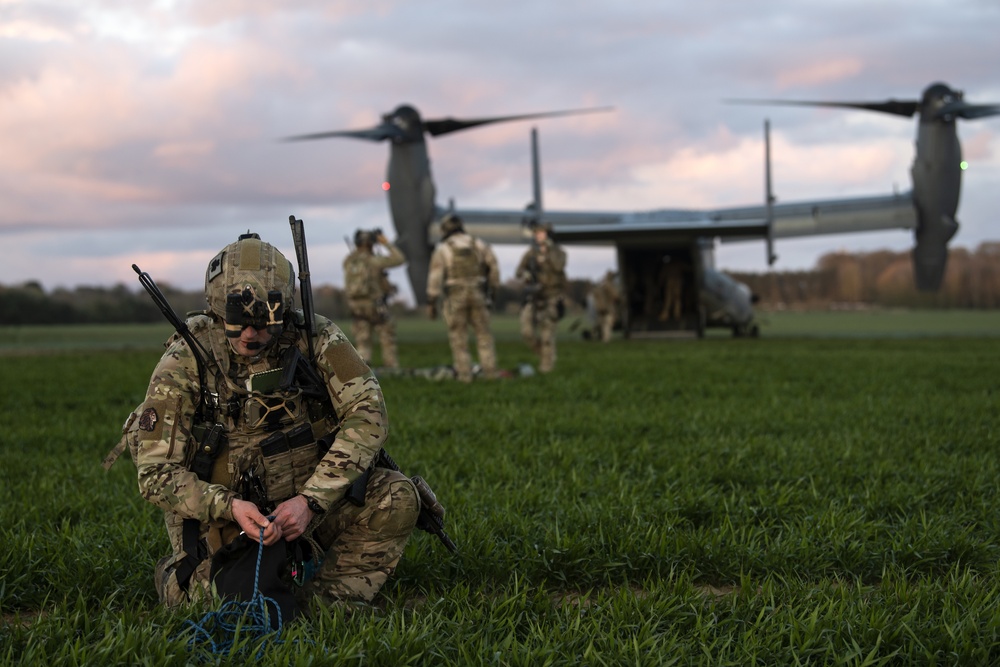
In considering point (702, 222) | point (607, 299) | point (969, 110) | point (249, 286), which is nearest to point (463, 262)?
point (249, 286)

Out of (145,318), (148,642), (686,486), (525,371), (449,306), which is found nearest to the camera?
(148,642)

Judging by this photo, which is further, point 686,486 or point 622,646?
point 686,486

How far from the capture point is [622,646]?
2.93m

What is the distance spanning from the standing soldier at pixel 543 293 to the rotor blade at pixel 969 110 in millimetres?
14531

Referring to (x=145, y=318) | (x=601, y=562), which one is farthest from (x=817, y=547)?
(x=145, y=318)

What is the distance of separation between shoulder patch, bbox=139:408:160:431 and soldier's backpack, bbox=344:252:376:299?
1126 centimetres

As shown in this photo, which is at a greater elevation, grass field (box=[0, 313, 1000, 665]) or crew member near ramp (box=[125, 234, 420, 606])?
crew member near ramp (box=[125, 234, 420, 606])

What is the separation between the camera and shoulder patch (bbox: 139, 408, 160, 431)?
3.23m

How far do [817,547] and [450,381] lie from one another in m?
8.23

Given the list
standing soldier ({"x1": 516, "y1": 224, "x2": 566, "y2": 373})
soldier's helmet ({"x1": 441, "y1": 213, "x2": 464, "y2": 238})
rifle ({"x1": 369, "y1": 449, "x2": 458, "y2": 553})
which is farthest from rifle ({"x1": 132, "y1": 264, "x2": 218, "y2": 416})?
standing soldier ({"x1": 516, "y1": 224, "x2": 566, "y2": 373})

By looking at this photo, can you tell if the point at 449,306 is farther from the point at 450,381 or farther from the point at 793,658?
the point at 793,658

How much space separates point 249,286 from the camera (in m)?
3.22

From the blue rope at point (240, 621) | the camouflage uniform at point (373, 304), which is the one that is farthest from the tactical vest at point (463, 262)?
the blue rope at point (240, 621)

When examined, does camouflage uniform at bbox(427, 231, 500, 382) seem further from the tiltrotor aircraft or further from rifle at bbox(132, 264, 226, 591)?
the tiltrotor aircraft
